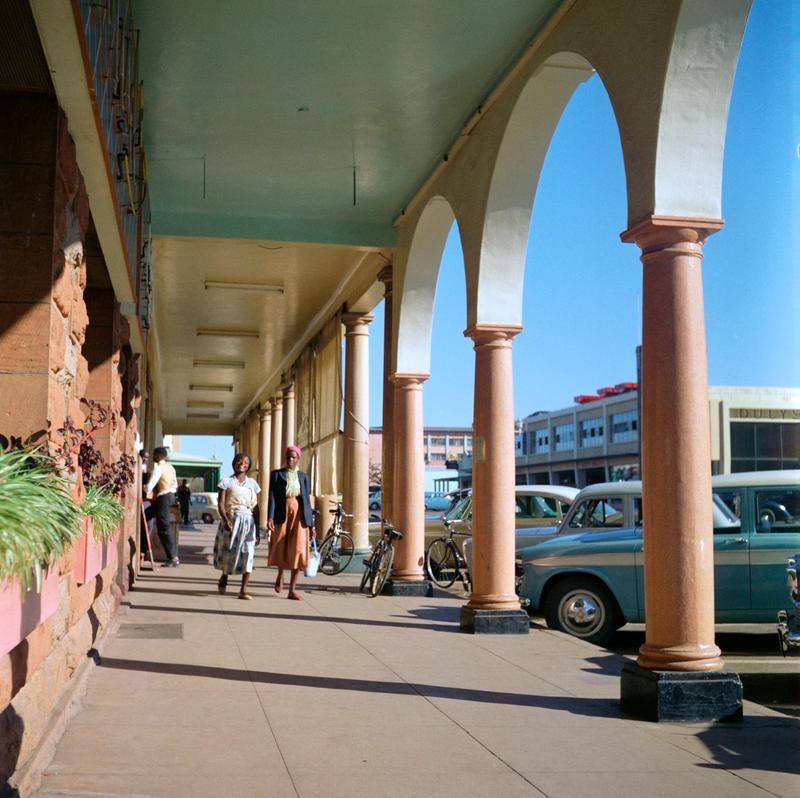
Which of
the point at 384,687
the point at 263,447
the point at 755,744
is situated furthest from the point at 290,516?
the point at 263,447

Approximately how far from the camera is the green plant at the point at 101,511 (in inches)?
253

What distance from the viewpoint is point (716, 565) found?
9.53 m

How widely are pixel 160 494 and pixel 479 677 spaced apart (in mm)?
9440

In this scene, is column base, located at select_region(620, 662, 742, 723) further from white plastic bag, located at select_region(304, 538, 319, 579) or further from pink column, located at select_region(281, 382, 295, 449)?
pink column, located at select_region(281, 382, 295, 449)

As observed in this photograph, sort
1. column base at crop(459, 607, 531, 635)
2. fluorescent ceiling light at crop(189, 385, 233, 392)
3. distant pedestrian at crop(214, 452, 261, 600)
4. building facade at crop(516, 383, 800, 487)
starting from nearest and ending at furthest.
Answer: column base at crop(459, 607, 531, 635) < distant pedestrian at crop(214, 452, 261, 600) < fluorescent ceiling light at crop(189, 385, 233, 392) < building facade at crop(516, 383, 800, 487)

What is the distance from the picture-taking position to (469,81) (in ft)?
30.9

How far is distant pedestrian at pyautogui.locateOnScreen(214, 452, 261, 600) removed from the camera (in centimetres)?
1213

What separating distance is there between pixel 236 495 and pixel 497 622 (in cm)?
377

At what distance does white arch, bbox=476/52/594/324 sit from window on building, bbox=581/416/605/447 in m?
80.7

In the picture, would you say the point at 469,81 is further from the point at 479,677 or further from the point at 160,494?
the point at 160,494

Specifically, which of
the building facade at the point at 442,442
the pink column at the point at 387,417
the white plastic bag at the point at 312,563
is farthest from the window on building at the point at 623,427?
the pink column at the point at 387,417

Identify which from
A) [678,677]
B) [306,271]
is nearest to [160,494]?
[306,271]

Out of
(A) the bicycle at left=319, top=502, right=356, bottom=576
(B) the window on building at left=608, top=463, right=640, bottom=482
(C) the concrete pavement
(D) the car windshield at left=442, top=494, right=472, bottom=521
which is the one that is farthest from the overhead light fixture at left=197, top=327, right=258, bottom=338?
(B) the window on building at left=608, top=463, right=640, bottom=482

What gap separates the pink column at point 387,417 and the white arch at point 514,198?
12.3ft
